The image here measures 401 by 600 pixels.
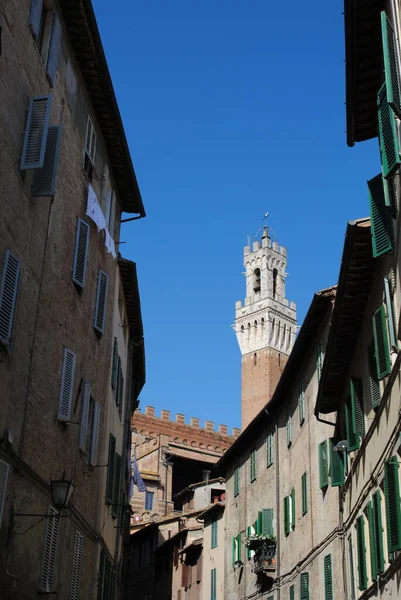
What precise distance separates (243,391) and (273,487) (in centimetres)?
6973

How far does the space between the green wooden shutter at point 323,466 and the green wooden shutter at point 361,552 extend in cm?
401

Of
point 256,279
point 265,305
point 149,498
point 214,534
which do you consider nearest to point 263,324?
point 265,305

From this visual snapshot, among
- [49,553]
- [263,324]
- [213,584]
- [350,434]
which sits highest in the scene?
[263,324]

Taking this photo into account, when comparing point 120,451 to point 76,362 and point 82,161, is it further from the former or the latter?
point 82,161

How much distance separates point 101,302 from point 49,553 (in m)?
6.62

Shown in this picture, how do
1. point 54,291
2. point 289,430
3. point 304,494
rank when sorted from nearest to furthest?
point 54,291 < point 304,494 < point 289,430

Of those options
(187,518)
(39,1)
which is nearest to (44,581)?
(39,1)

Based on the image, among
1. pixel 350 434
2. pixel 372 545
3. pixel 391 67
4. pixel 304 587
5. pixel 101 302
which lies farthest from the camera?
pixel 304 587

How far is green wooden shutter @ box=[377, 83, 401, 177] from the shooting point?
1016 cm

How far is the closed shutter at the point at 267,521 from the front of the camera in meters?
27.1

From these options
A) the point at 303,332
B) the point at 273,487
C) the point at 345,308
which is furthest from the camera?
the point at 273,487

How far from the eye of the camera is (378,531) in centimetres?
1355

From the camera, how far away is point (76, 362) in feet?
53.9

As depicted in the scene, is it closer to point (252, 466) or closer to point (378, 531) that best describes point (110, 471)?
point (378, 531)
